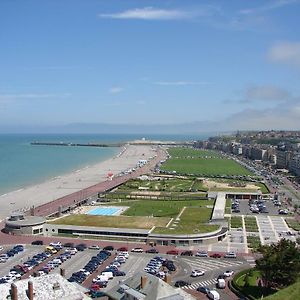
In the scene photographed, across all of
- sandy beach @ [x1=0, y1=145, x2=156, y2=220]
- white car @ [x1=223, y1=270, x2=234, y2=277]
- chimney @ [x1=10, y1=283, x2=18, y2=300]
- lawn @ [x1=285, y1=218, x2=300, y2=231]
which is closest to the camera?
chimney @ [x1=10, y1=283, x2=18, y2=300]

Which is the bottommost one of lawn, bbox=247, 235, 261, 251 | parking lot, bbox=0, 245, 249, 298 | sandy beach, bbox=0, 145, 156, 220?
sandy beach, bbox=0, 145, 156, 220

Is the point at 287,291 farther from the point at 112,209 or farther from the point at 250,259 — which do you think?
the point at 112,209

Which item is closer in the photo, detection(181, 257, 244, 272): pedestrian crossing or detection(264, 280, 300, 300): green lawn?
detection(264, 280, 300, 300): green lawn

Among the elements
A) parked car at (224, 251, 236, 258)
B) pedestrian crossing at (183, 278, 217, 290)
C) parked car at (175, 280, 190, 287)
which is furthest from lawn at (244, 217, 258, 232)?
parked car at (175, 280, 190, 287)

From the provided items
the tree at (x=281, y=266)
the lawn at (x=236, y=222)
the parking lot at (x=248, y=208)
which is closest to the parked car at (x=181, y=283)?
the tree at (x=281, y=266)

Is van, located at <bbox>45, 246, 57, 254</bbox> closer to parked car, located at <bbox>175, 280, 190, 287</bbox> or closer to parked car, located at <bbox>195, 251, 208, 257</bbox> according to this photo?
parked car, located at <bbox>195, 251, 208, 257</bbox>

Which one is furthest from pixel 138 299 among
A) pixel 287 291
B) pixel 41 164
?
pixel 41 164

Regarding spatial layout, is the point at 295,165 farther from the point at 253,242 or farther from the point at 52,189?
the point at 253,242
